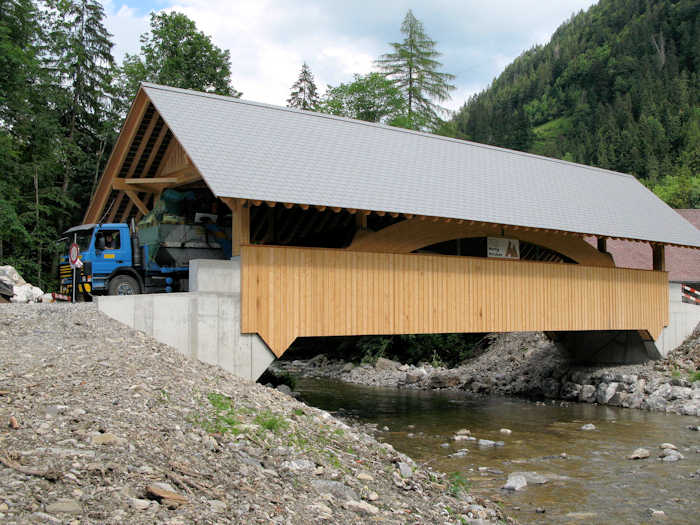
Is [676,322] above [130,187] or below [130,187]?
below

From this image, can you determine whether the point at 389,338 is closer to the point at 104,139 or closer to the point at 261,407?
the point at 104,139

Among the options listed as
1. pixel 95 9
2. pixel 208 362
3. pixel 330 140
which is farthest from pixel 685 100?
pixel 208 362

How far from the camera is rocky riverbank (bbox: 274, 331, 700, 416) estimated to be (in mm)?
16031

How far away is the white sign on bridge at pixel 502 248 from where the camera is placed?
14.8m

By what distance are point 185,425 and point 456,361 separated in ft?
67.7

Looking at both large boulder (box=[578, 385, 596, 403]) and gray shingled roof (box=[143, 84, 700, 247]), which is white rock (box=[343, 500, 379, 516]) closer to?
gray shingled roof (box=[143, 84, 700, 247])

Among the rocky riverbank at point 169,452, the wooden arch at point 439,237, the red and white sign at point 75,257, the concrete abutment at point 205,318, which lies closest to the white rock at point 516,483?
the rocky riverbank at point 169,452

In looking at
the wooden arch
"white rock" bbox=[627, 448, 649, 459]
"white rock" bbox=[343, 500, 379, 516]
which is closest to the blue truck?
the wooden arch

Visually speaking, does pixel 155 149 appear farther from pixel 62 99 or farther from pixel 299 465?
pixel 62 99

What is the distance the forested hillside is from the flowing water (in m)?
23.2

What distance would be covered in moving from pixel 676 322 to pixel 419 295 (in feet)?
32.3

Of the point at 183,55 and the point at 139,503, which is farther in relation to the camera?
the point at 183,55

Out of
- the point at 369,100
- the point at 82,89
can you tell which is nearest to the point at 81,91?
the point at 82,89

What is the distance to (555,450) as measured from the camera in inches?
437
